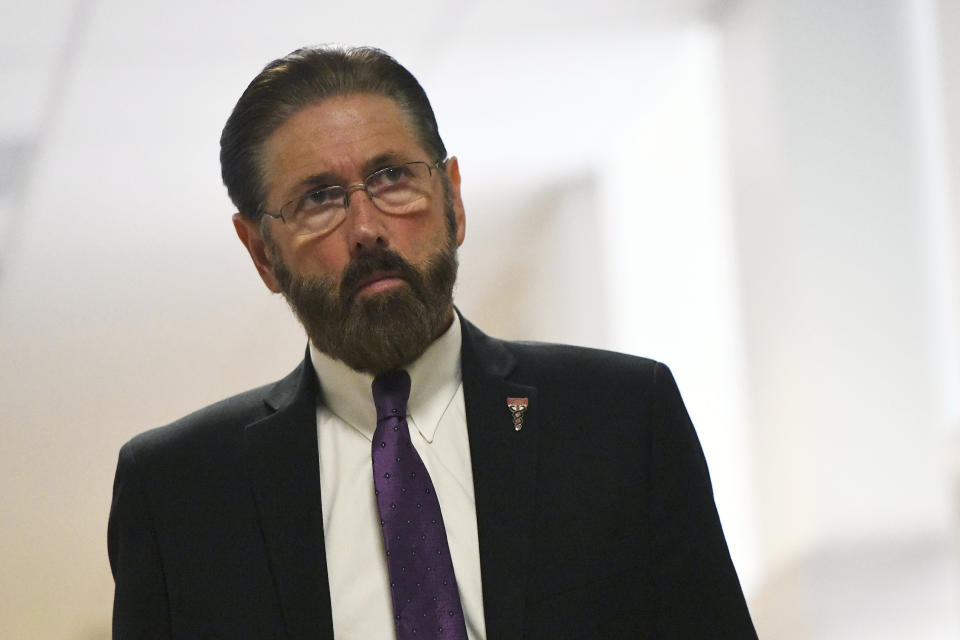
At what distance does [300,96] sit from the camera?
163 centimetres

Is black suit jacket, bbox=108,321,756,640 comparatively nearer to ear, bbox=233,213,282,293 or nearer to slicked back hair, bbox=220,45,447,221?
ear, bbox=233,213,282,293

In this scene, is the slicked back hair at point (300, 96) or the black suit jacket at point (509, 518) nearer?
the black suit jacket at point (509, 518)

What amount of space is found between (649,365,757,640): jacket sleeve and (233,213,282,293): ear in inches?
21.1

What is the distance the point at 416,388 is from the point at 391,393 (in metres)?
0.03

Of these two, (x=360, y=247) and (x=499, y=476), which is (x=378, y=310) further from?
(x=499, y=476)

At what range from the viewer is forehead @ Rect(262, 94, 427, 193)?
62.2 inches

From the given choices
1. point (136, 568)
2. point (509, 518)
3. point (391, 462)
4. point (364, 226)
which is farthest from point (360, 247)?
point (136, 568)

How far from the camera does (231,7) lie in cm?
357

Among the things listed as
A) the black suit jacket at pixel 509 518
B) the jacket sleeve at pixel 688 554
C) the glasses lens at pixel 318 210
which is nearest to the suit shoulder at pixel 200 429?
the black suit jacket at pixel 509 518

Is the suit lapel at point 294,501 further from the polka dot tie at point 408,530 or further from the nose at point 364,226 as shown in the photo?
the nose at point 364,226

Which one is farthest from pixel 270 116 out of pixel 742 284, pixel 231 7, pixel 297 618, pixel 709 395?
pixel 709 395

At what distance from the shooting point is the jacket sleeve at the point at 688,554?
58.5 inches

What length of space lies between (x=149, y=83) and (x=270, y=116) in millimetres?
2161

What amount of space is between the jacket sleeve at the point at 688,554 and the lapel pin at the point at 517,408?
0.16m
